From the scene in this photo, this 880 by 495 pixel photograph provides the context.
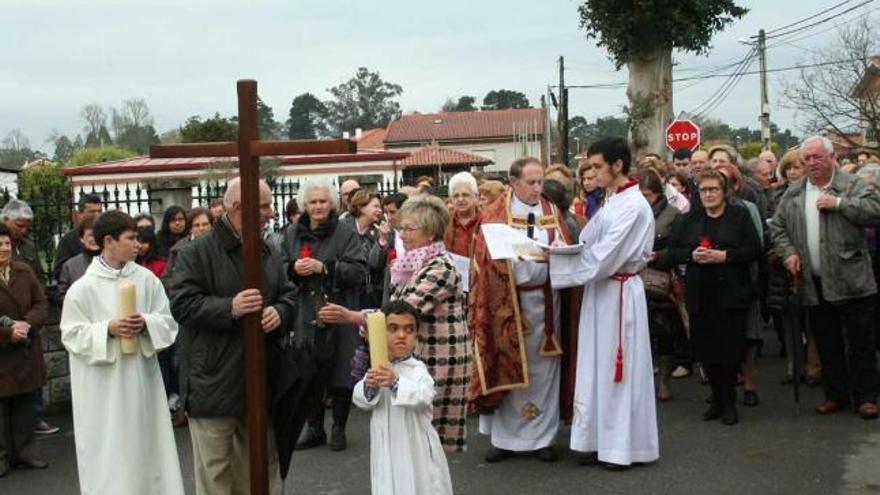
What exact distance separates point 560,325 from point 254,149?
11.0 feet

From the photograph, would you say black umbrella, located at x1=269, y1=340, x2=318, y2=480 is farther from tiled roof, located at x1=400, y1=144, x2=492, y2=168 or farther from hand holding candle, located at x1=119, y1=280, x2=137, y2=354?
tiled roof, located at x1=400, y1=144, x2=492, y2=168

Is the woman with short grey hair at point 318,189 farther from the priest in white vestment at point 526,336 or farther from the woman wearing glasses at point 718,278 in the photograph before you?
the woman wearing glasses at point 718,278

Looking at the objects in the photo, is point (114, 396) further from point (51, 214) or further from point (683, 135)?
point (683, 135)

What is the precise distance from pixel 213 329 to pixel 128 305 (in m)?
0.67

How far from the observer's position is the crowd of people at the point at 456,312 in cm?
505

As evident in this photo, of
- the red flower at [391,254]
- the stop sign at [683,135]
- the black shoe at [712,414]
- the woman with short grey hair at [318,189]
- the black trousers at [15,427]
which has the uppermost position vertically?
the stop sign at [683,135]

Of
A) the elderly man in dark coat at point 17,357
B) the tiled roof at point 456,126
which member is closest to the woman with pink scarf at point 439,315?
the elderly man in dark coat at point 17,357

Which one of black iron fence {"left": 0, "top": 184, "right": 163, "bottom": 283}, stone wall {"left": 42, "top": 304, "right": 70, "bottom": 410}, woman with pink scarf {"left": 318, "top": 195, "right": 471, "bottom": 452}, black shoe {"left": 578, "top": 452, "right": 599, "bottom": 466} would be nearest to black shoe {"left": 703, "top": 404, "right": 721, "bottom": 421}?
black shoe {"left": 578, "top": 452, "right": 599, "bottom": 466}

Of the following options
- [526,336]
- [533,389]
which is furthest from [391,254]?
[533,389]

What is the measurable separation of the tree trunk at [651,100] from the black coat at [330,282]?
12.9 m

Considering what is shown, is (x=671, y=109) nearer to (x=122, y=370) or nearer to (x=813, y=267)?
(x=813, y=267)

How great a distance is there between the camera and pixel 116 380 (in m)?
5.40

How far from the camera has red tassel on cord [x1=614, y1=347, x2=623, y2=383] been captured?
6551mm

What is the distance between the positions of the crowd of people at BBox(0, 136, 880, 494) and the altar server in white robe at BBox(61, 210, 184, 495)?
0.01 meters
